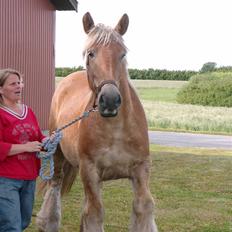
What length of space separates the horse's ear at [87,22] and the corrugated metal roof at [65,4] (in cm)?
1171

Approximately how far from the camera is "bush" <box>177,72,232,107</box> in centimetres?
4012

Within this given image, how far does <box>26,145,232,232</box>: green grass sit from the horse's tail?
1.39 feet

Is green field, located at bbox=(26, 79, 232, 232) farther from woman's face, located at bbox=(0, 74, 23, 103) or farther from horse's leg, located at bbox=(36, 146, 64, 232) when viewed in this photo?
woman's face, located at bbox=(0, 74, 23, 103)

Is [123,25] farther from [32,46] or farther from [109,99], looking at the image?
[32,46]

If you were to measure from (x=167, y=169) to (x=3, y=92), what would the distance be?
6544 mm

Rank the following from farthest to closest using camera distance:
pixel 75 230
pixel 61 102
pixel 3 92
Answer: pixel 61 102, pixel 75 230, pixel 3 92

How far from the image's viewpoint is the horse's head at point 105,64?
12.3 feet

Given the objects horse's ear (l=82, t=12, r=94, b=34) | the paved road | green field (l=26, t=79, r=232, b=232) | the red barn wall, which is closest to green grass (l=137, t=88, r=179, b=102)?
the paved road

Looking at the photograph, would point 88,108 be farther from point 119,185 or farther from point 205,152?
point 205,152

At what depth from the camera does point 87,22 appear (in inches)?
176

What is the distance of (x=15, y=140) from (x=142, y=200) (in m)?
1.18

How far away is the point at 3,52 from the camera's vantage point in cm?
1361

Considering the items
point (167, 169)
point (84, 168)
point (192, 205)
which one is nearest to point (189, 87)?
point (167, 169)

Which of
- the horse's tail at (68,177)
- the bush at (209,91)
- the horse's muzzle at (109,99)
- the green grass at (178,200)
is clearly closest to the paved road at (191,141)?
the green grass at (178,200)
